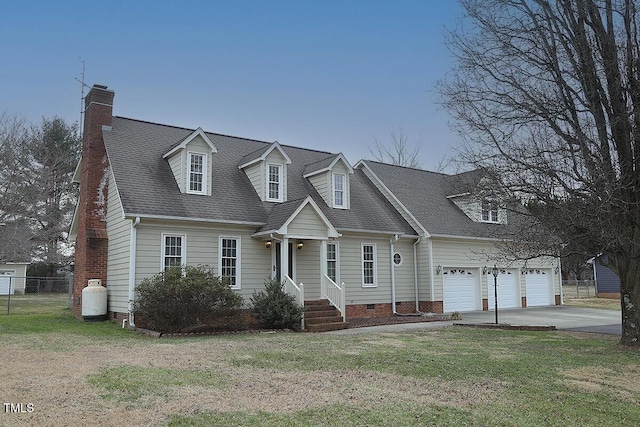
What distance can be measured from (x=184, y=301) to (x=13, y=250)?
85.3ft

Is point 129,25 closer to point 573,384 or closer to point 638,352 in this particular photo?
point 573,384

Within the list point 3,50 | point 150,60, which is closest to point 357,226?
point 150,60

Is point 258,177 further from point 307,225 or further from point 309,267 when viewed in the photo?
point 309,267

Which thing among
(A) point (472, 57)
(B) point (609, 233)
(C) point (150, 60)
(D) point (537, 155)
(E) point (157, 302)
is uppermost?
(C) point (150, 60)

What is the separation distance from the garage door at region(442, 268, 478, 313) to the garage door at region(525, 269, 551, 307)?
13.2 ft

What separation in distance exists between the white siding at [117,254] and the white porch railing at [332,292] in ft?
21.8

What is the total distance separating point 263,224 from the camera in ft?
59.9

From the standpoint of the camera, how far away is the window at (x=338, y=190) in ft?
70.6

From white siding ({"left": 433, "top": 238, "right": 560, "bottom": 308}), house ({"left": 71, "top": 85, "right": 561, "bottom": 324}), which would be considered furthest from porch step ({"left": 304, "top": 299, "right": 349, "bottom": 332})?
white siding ({"left": 433, "top": 238, "right": 560, "bottom": 308})

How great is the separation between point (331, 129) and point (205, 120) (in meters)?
8.81

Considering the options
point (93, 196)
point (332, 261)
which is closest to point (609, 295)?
point (332, 261)

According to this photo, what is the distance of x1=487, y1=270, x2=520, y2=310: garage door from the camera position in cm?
2470

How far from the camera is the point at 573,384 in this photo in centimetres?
827

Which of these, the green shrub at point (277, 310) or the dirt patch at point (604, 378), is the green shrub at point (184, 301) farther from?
the dirt patch at point (604, 378)
